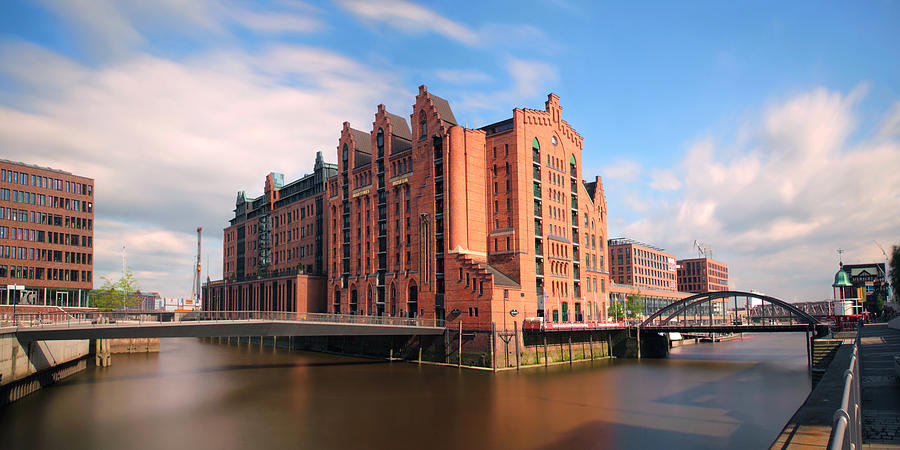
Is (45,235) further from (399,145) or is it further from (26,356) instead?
(399,145)

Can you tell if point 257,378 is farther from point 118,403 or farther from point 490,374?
point 490,374

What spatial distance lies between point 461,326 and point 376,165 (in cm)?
3369

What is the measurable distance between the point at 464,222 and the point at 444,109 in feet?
66.7

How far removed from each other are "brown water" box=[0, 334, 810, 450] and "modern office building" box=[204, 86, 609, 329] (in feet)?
44.2

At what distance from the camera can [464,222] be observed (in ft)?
277

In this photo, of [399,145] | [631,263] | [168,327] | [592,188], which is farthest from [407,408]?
[631,263]

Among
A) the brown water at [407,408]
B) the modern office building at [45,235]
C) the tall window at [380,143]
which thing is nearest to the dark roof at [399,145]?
the tall window at [380,143]

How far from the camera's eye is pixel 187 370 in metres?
75.2

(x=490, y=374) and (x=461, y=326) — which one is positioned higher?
(x=461, y=326)

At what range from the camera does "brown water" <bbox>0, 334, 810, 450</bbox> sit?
1478 inches

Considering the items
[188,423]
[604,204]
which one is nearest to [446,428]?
[188,423]

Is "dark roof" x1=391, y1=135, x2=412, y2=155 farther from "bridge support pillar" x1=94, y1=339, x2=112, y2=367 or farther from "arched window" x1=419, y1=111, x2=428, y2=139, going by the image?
"bridge support pillar" x1=94, y1=339, x2=112, y2=367

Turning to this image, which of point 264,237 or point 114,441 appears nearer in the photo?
point 114,441

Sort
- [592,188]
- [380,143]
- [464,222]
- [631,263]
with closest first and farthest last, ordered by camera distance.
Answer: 1. [464,222]
2. [380,143]
3. [592,188]
4. [631,263]
